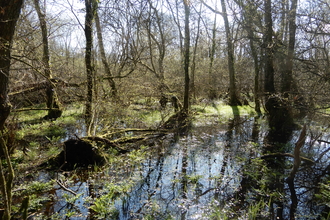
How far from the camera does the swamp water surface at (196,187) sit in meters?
4.46

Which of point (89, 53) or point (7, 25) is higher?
point (89, 53)

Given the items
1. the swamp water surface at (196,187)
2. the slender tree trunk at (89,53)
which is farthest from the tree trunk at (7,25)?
the slender tree trunk at (89,53)

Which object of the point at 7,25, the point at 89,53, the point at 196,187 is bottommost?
the point at 196,187

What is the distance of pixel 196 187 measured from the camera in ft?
17.8

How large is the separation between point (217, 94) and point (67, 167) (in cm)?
1736

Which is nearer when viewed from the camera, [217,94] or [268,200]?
[268,200]

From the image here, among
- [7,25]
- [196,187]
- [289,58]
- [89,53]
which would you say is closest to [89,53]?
[89,53]

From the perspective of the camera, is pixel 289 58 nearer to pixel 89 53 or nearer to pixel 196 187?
pixel 196 187

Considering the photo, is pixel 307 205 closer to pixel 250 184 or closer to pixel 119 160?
pixel 250 184

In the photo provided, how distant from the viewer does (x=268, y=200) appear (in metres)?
4.88

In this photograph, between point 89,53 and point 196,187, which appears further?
point 89,53

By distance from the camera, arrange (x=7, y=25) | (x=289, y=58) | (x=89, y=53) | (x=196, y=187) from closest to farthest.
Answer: (x=7, y=25)
(x=196, y=187)
(x=289, y=58)
(x=89, y=53)

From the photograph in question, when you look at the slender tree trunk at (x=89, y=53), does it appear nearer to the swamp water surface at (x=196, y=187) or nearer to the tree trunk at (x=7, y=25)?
the swamp water surface at (x=196, y=187)

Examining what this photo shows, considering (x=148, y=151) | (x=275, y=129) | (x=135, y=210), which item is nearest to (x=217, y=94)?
(x=275, y=129)
